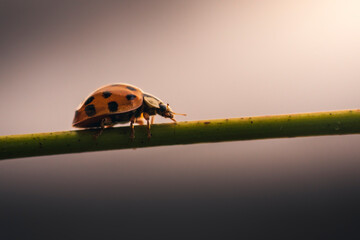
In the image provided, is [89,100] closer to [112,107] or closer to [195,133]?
[112,107]

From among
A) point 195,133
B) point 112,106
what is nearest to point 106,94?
point 112,106

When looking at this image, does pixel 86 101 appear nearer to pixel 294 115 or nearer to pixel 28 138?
pixel 28 138

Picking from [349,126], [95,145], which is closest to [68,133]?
[95,145]

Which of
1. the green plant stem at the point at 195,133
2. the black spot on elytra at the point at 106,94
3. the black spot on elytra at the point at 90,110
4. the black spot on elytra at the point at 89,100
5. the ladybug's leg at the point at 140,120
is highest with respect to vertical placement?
the black spot on elytra at the point at 106,94

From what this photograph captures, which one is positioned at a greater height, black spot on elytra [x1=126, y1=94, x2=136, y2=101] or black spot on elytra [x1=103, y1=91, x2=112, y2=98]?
black spot on elytra [x1=103, y1=91, x2=112, y2=98]

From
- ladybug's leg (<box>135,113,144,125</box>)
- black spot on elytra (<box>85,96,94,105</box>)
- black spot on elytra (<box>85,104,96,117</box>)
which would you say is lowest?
ladybug's leg (<box>135,113,144,125</box>)
